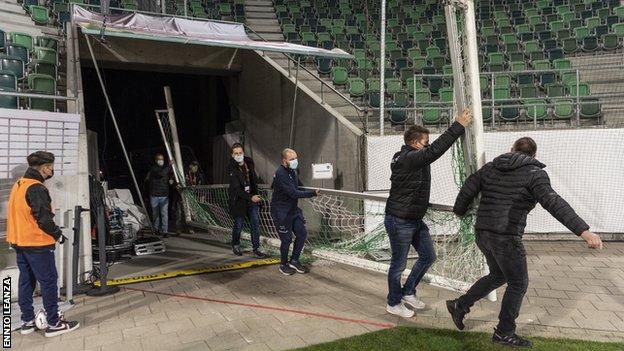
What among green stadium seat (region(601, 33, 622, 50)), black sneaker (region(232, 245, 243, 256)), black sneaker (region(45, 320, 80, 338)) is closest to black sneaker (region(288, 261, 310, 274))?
black sneaker (region(232, 245, 243, 256))

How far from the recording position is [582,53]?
1245 cm

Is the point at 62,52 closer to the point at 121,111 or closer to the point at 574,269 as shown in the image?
the point at 121,111

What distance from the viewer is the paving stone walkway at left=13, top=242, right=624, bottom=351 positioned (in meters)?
3.68

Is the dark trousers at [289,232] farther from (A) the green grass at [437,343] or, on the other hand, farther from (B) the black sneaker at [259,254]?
(A) the green grass at [437,343]

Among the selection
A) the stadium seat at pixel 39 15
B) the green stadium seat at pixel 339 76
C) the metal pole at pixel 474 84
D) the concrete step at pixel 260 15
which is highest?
the concrete step at pixel 260 15

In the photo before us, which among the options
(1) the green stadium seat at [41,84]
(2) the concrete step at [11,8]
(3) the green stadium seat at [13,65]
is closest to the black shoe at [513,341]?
(1) the green stadium seat at [41,84]

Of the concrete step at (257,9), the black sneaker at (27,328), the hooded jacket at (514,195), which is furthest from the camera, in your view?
the concrete step at (257,9)

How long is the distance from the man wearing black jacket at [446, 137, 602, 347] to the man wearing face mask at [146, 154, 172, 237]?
6654 millimetres

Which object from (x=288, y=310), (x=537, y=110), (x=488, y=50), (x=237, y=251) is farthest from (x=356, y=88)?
(x=288, y=310)

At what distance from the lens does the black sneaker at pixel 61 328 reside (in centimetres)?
377

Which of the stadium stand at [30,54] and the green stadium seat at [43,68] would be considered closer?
the stadium stand at [30,54]

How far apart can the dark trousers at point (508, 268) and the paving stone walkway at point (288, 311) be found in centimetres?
51

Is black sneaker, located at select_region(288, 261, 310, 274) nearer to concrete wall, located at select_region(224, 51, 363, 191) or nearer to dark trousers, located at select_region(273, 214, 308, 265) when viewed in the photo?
dark trousers, located at select_region(273, 214, 308, 265)

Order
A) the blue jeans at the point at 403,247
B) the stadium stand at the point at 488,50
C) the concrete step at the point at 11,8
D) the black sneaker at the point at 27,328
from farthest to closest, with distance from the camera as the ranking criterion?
the concrete step at the point at 11,8
the stadium stand at the point at 488,50
the blue jeans at the point at 403,247
the black sneaker at the point at 27,328
